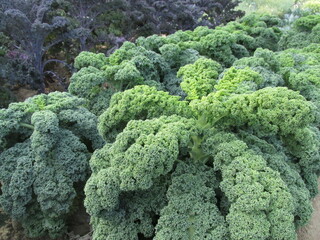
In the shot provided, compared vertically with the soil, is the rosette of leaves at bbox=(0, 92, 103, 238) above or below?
above

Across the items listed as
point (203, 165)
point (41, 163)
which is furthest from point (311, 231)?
point (41, 163)

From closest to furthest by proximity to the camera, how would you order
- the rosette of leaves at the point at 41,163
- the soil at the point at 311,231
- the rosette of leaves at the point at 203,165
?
the rosette of leaves at the point at 203,165, the rosette of leaves at the point at 41,163, the soil at the point at 311,231

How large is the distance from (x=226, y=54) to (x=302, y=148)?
302 centimetres

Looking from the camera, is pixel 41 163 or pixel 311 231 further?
pixel 311 231

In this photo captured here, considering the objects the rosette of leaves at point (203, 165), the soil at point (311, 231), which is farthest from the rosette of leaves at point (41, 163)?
the soil at point (311, 231)

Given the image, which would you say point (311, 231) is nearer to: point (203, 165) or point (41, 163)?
point (203, 165)

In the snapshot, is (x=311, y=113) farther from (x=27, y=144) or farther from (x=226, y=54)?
(x=27, y=144)

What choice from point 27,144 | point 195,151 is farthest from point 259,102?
point 27,144

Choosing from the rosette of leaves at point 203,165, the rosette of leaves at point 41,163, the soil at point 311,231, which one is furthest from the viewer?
the soil at point 311,231

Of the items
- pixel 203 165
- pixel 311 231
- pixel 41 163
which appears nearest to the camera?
pixel 203 165

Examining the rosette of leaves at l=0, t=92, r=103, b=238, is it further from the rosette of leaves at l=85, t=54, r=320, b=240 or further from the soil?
the soil

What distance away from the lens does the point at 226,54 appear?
258 inches

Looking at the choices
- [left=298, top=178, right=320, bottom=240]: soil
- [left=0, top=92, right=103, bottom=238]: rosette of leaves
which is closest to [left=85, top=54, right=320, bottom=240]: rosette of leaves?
[left=0, top=92, right=103, bottom=238]: rosette of leaves

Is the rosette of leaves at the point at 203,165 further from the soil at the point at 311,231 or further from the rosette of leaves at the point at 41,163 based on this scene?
the soil at the point at 311,231
